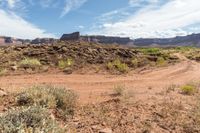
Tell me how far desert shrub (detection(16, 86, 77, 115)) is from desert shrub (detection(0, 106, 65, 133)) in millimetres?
1922

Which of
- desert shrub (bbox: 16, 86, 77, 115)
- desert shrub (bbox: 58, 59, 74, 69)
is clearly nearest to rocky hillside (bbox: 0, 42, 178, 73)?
desert shrub (bbox: 58, 59, 74, 69)

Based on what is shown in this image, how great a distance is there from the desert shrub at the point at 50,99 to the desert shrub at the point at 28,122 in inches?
75.7

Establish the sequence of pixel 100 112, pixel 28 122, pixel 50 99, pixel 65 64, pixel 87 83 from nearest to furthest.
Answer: pixel 28 122 → pixel 50 99 → pixel 100 112 → pixel 87 83 → pixel 65 64

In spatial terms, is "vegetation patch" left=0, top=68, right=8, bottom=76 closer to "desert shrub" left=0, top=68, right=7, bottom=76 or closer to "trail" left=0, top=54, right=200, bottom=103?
"desert shrub" left=0, top=68, right=7, bottom=76

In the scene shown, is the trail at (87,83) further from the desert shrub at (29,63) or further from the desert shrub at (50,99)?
the desert shrub at (29,63)

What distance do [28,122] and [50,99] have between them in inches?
103

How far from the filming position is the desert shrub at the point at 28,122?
6855 millimetres

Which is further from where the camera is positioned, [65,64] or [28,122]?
[65,64]

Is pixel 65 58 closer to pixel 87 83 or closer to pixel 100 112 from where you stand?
pixel 87 83

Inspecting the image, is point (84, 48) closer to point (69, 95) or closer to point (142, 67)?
point (142, 67)

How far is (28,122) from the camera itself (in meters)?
7.80

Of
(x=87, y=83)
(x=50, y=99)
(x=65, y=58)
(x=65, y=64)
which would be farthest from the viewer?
(x=65, y=58)

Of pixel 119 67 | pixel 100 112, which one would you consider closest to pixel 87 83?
pixel 119 67

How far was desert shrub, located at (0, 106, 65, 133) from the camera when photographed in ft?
22.5
